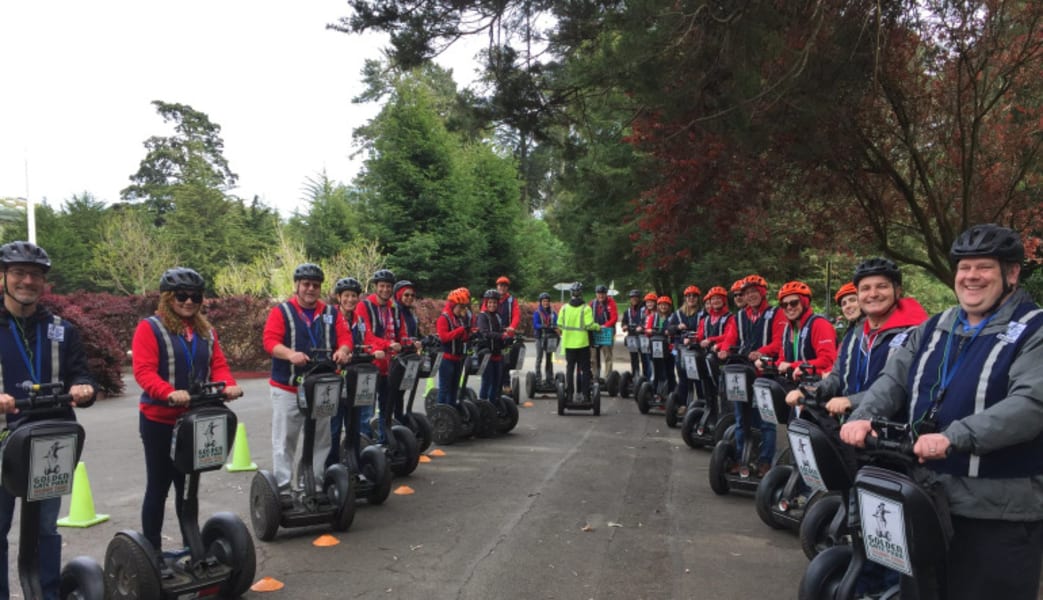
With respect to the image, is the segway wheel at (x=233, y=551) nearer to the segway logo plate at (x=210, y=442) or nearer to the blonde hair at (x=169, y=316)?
the segway logo plate at (x=210, y=442)

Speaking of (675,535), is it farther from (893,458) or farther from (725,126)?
(725,126)

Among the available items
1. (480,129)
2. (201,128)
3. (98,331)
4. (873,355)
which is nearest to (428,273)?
(98,331)

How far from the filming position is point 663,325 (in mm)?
12844

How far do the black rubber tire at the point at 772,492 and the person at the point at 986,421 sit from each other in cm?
316

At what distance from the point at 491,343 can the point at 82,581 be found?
686 centimetres

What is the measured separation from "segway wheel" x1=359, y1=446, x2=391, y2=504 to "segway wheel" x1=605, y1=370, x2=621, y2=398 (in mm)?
9455

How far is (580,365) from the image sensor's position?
12703mm

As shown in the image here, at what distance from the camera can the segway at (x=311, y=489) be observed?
5570 mm

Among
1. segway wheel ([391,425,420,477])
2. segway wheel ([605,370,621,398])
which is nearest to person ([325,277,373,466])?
segway wheel ([391,425,420,477])

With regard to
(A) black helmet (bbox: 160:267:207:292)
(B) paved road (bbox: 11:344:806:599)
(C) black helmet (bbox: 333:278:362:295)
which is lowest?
(B) paved road (bbox: 11:344:806:599)

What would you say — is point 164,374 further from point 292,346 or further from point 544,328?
point 544,328

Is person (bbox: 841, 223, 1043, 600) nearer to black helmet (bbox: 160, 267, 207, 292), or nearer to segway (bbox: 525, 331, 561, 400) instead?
black helmet (bbox: 160, 267, 207, 292)

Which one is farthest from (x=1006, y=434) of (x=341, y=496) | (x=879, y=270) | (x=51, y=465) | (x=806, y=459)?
(x=341, y=496)

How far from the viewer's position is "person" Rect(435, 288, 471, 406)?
9586 millimetres
